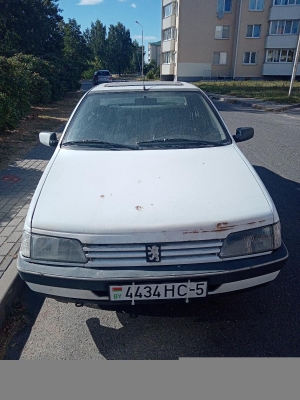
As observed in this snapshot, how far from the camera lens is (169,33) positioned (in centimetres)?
4072

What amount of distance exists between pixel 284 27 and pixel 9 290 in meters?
42.0

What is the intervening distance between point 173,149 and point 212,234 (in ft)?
3.86

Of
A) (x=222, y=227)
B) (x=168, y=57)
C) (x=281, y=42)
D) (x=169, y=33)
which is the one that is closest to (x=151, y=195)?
(x=222, y=227)

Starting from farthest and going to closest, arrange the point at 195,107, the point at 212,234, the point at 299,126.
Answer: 1. the point at 299,126
2. the point at 195,107
3. the point at 212,234

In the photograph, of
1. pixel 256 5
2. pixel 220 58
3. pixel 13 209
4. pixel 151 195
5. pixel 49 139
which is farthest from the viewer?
pixel 220 58

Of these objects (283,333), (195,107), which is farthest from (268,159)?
(283,333)

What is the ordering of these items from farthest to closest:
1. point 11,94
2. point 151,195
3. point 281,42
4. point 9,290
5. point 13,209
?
point 281,42 < point 11,94 < point 13,209 < point 9,290 < point 151,195

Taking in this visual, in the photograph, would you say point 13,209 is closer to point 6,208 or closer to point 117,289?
point 6,208

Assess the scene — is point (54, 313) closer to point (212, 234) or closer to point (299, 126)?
point (212, 234)

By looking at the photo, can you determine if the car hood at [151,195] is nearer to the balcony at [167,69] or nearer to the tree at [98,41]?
the balcony at [167,69]

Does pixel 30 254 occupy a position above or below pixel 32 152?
above

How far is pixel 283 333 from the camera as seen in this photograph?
2.38m

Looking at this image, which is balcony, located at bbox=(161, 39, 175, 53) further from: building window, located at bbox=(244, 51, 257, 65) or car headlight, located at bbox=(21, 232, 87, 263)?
car headlight, located at bbox=(21, 232, 87, 263)

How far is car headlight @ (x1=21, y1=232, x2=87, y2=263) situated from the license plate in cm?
32
